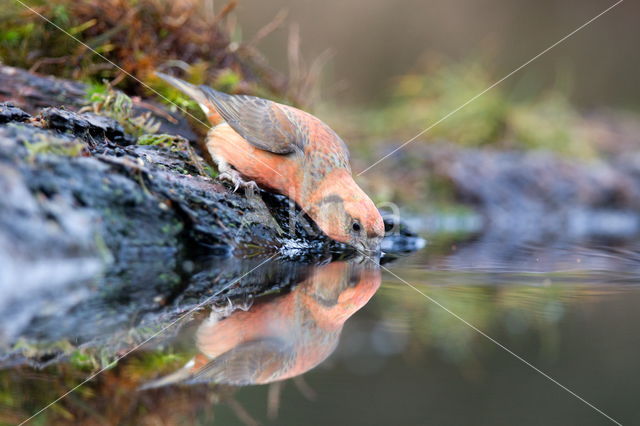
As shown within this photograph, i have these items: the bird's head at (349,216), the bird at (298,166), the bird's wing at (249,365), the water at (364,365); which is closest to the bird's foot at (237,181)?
the bird at (298,166)

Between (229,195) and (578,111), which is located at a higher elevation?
(578,111)

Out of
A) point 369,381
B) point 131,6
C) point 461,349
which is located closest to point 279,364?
point 369,381

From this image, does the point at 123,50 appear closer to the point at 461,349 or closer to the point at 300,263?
the point at 300,263

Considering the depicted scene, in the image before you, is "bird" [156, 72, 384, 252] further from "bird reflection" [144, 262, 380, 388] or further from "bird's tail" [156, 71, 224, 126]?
"bird reflection" [144, 262, 380, 388]

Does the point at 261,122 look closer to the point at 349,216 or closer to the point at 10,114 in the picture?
the point at 349,216

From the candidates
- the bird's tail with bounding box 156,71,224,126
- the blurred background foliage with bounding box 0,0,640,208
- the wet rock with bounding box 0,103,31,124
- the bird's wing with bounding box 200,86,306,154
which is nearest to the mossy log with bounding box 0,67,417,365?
the wet rock with bounding box 0,103,31,124

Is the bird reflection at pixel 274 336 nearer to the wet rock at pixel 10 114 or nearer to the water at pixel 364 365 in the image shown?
the water at pixel 364 365

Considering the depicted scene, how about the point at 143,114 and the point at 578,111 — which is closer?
the point at 143,114
